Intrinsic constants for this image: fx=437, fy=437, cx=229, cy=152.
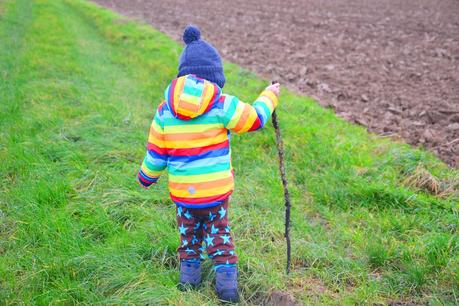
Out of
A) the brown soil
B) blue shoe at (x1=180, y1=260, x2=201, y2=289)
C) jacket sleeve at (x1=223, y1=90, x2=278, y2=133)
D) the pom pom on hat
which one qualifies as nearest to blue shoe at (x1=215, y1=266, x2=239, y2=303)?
blue shoe at (x1=180, y1=260, x2=201, y2=289)

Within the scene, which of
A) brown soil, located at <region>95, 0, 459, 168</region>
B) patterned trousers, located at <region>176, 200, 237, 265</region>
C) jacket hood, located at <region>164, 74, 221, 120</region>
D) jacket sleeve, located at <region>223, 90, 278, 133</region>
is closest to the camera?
jacket hood, located at <region>164, 74, 221, 120</region>

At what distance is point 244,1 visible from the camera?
21812 mm

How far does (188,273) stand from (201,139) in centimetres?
98

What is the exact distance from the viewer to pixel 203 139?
275cm

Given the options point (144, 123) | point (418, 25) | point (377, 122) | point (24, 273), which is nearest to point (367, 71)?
point (377, 122)

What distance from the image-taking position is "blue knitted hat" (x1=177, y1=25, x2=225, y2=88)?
2709 millimetres

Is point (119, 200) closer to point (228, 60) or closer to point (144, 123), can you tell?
point (144, 123)

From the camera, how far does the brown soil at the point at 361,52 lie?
6.45 metres

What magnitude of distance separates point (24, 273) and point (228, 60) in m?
7.99

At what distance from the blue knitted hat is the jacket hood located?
7 cm

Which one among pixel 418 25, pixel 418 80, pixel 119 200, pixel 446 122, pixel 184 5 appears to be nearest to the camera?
pixel 119 200

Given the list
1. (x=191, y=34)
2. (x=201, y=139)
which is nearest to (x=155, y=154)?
(x=201, y=139)

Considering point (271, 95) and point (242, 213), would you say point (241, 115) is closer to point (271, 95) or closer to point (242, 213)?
point (271, 95)

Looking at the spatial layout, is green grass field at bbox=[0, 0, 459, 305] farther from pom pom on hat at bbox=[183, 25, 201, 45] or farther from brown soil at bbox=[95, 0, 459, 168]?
pom pom on hat at bbox=[183, 25, 201, 45]
